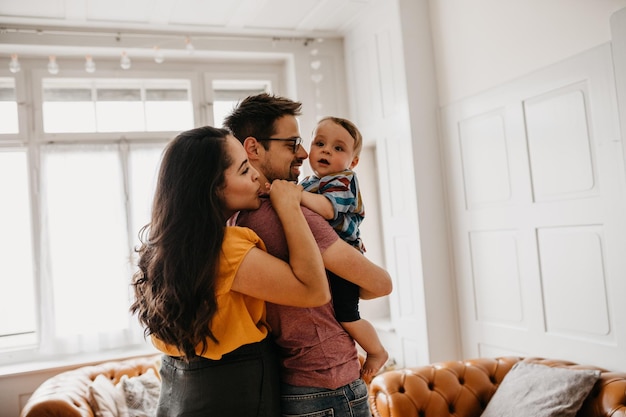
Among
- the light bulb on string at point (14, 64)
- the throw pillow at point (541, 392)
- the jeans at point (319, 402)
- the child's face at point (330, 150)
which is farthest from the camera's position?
the light bulb on string at point (14, 64)

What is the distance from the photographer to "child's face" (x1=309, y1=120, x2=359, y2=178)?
1789 millimetres

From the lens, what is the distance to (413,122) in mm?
3602

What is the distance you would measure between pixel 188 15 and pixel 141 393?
2599mm

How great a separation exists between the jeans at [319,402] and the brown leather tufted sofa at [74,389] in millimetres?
1727

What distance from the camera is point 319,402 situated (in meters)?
1.23

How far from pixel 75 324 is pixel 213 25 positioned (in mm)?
2484

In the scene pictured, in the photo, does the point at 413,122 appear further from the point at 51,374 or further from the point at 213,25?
the point at 51,374

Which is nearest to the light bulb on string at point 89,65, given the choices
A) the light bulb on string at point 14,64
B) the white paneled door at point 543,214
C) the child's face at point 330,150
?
the light bulb on string at point 14,64

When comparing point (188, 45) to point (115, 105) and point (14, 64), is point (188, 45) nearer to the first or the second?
point (115, 105)

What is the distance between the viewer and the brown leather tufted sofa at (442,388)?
2570mm

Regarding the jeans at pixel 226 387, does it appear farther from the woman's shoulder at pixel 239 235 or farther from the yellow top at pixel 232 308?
the woman's shoulder at pixel 239 235

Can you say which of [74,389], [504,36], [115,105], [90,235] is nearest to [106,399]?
[74,389]

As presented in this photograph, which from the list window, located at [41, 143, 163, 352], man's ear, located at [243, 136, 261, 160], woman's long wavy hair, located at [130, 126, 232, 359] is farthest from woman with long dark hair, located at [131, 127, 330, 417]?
window, located at [41, 143, 163, 352]

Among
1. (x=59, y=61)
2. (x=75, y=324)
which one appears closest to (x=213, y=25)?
(x=59, y=61)
